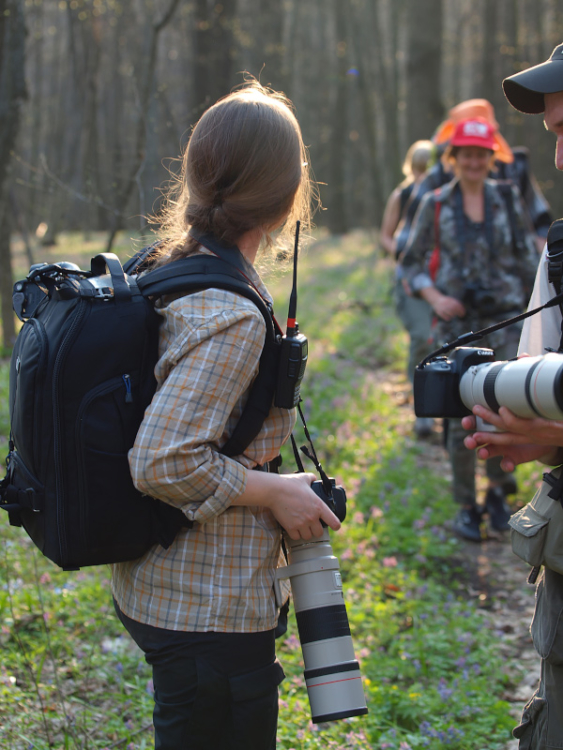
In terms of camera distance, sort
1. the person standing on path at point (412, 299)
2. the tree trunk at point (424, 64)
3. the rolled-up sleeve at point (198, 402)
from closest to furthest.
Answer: the rolled-up sleeve at point (198, 402)
the person standing on path at point (412, 299)
the tree trunk at point (424, 64)

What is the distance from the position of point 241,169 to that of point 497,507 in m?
3.76

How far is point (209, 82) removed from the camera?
8906mm

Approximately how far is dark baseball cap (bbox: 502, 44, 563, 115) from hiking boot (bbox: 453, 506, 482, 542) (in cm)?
320

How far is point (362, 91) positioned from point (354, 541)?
15.7 m

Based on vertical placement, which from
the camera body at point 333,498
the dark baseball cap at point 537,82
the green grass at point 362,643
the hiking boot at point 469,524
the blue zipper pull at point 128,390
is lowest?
the hiking boot at point 469,524

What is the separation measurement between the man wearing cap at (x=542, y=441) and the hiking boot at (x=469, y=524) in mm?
A: 2739

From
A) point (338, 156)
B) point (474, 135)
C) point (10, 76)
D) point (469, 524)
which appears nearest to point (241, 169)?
point (474, 135)

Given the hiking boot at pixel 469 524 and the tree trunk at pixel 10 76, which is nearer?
the hiking boot at pixel 469 524

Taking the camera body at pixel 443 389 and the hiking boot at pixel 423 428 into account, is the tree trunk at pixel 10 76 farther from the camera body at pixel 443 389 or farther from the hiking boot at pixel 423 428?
the camera body at pixel 443 389

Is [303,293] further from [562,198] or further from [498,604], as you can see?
[498,604]

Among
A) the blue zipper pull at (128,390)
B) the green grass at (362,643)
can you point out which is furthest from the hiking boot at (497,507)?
the blue zipper pull at (128,390)

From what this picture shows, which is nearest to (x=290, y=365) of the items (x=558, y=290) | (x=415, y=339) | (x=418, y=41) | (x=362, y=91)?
(x=558, y=290)

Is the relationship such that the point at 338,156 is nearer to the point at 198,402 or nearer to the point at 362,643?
the point at 362,643

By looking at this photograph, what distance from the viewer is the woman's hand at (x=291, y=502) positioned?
177cm
